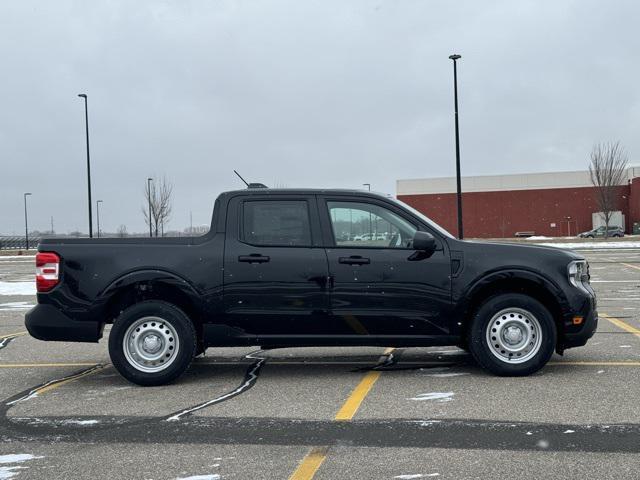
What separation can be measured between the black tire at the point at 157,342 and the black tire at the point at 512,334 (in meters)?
2.64

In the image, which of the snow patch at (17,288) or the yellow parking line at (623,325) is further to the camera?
the snow patch at (17,288)

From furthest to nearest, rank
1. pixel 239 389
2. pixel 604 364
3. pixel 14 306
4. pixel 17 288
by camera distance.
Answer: pixel 17 288
pixel 14 306
pixel 604 364
pixel 239 389

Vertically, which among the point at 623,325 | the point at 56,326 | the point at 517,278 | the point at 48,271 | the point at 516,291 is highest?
the point at 48,271

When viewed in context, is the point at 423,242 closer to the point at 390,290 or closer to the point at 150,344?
the point at 390,290

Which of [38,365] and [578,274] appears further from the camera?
[38,365]

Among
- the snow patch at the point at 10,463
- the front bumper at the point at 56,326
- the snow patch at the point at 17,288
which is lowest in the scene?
the snow patch at the point at 10,463

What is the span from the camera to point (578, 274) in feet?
21.7

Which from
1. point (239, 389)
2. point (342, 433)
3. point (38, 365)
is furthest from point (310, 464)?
point (38, 365)

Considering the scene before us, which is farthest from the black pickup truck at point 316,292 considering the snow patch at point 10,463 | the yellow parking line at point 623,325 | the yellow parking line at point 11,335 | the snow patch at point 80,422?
the yellow parking line at point 11,335

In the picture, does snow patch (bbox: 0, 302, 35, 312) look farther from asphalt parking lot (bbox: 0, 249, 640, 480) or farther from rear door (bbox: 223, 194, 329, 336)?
rear door (bbox: 223, 194, 329, 336)

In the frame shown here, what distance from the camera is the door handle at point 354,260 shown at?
6.45 m

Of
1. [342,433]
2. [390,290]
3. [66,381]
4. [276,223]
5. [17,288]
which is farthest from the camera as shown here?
[17,288]

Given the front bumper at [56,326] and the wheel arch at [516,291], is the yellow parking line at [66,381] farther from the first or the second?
the wheel arch at [516,291]

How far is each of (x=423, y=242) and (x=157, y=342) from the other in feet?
8.58
